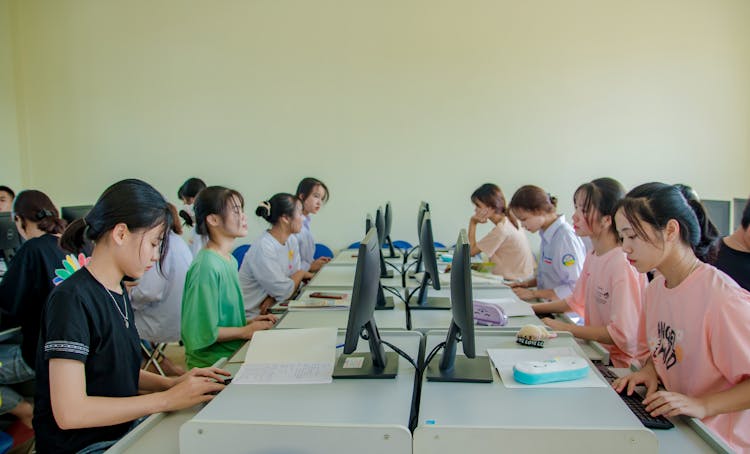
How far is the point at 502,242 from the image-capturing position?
3629 mm

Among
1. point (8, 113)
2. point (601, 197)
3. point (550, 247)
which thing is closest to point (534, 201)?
point (550, 247)

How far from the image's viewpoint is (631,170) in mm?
4711

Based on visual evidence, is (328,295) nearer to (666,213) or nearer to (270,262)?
(270,262)

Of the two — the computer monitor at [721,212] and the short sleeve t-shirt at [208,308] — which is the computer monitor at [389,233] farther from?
the computer monitor at [721,212]

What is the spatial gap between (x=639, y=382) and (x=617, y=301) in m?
0.53

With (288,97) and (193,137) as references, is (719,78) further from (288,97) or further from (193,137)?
(193,137)

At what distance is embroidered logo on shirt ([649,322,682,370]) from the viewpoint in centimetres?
139

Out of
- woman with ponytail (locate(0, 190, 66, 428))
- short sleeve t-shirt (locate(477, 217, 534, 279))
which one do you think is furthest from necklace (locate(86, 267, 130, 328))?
short sleeve t-shirt (locate(477, 217, 534, 279))

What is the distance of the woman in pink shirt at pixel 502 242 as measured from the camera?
3.63 meters

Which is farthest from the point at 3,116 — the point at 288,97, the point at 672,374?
the point at 672,374

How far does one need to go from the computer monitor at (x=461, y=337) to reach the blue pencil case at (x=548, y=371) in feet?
0.27

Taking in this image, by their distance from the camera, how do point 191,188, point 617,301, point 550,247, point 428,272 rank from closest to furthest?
point 617,301 → point 428,272 → point 550,247 → point 191,188

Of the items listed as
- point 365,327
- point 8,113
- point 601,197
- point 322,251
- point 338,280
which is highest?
point 8,113

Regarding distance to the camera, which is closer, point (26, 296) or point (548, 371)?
point (548, 371)
